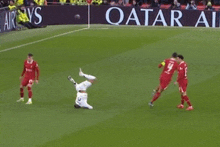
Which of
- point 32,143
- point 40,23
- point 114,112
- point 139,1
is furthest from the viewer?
point 139,1

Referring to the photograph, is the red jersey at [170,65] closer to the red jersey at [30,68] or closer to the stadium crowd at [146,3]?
the red jersey at [30,68]

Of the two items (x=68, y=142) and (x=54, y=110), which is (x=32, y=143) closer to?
(x=68, y=142)

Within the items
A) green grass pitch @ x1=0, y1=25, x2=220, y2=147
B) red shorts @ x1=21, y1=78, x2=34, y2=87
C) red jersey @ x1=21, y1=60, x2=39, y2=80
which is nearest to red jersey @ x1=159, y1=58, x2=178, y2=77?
green grass pitch @ x1=0, y1=25, x2=220, y2=147

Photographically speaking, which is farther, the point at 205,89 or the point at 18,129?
the point at 205,89

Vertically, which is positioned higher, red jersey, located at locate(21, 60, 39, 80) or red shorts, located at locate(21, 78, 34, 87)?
red jersey, located at locate(21, 60, 39, 80)

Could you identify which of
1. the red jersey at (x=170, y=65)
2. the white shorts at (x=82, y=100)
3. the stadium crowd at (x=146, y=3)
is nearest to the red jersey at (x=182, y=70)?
the red jersey at (x=170, y=65)

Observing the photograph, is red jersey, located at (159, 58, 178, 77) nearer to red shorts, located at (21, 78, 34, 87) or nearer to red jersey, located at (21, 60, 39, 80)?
red jersey, located at (21, 60, 39, 80)

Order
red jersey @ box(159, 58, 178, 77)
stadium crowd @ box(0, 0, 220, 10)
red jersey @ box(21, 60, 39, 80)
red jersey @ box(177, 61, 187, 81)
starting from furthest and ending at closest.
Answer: stadium crowd @ box(0, 0, 220, 10) < red jersey @ box(21, 60, 39, 80) < red jersey @ box(159, 58, 178, 77) < red jersey @ box(177, 61, 187, 81)

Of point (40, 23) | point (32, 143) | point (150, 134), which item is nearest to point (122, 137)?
point (150, 134)

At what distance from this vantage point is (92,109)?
31.0 m

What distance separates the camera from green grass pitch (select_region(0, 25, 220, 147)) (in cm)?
2673

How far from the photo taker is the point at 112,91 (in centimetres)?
3494

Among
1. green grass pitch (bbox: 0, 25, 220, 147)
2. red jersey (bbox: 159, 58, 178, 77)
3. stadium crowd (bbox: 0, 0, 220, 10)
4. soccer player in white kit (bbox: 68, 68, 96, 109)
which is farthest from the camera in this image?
stadium crowd (bbox: 0, 0, 220, 10)

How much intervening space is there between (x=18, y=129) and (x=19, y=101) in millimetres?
4811
